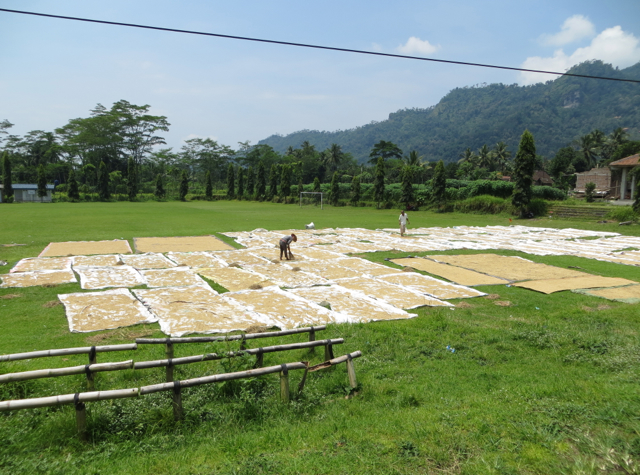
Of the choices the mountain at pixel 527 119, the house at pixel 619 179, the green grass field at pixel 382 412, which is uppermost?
the mountain at pixel 527 119

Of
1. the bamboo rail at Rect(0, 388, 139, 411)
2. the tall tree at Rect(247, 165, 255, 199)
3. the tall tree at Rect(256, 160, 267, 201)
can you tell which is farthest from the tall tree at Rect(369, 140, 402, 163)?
the bamboo rail at Rect(0, 388, 139, 411)

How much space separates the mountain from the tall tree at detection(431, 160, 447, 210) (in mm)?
108913

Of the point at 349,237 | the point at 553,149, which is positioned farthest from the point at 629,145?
the point at 553,149

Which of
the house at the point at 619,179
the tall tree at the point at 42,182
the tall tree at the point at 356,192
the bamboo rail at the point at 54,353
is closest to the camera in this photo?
the bamboo rail at the point at 54,353

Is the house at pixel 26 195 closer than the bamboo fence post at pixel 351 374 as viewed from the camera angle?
No

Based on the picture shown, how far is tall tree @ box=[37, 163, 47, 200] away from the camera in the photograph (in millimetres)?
56719

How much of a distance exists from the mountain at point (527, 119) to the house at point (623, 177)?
308ft

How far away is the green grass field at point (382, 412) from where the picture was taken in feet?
10.9

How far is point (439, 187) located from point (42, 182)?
5205cm

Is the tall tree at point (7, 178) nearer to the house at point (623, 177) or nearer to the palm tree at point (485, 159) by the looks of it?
the house at point (623, 177)

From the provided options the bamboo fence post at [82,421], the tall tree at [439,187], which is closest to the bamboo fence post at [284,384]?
the bamboo fence post at [82,421]

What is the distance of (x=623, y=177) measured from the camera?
135ft

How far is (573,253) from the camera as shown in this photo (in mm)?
15438

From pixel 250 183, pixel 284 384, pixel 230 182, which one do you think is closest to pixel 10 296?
pixel 284 384
